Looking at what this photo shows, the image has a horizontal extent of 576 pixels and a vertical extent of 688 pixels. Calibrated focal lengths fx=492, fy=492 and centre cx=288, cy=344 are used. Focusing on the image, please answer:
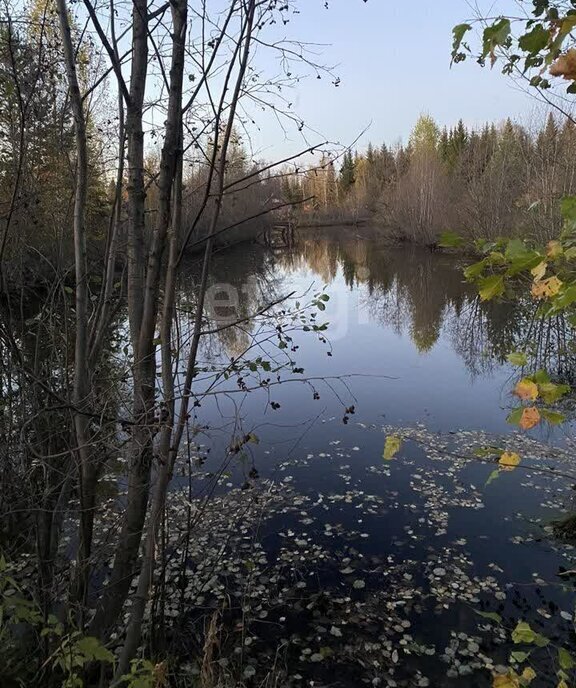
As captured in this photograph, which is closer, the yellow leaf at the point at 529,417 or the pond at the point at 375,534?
the yellow leaf at the point at 529,417

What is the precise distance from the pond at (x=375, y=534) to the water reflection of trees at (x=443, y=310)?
0.68m

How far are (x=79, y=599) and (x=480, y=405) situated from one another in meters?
6.92

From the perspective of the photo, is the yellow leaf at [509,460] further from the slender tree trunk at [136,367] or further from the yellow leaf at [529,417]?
the slender tree trunk at [136,367]

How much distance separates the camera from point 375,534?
4914mm

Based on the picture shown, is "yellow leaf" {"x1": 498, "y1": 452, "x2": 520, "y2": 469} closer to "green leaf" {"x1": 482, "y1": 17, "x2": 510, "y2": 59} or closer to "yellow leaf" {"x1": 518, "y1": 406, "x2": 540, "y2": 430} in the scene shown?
"yellow leaf" {"x1": 518, "y1": 406, "x2": 540, "y2": 430}

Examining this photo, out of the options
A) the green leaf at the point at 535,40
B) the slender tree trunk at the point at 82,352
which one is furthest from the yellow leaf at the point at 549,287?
the slender tree trunk at the point at 82,352

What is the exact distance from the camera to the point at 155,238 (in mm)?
2193

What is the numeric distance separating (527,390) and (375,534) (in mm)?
4147

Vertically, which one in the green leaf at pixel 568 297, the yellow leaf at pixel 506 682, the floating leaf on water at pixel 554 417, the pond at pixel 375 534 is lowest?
the pond at pixel 375 534

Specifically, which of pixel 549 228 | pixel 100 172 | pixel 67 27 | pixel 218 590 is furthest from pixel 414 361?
pixel 67 27

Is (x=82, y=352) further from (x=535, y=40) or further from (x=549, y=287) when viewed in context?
(x=535, y=40)

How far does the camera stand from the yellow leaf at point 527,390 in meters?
1.17

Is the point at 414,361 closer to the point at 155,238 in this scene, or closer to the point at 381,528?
the point at 381,528

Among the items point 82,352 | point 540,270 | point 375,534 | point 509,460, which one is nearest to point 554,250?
point 540,270
